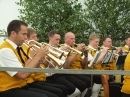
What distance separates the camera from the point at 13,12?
11156 millimetres

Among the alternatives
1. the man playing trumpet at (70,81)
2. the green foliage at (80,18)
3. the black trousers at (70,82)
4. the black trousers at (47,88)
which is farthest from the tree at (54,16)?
the black trousers at (47,88)

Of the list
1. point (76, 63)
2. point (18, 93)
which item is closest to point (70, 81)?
point (76, 63)

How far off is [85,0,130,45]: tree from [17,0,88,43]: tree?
28 cm

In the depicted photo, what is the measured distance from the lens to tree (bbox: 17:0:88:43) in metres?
8.86

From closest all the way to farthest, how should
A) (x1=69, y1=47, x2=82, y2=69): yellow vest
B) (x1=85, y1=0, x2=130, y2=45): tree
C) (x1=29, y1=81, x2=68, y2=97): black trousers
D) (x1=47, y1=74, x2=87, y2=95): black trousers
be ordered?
1. (x1=29, y1=81, x2=68, y2=97): black trousers
2. (x1=47, y1=74, x2=87, y2=95): black trousers
3. (x1=69, y1=47, x2=82, y2=69): yellow vest
4. (x1=85, y1=0, x2=130, y2=45): tree

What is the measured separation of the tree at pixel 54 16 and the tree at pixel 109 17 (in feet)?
0.92

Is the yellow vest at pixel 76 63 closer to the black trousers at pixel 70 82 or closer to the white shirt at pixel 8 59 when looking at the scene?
the black trousers at pixel 70 82

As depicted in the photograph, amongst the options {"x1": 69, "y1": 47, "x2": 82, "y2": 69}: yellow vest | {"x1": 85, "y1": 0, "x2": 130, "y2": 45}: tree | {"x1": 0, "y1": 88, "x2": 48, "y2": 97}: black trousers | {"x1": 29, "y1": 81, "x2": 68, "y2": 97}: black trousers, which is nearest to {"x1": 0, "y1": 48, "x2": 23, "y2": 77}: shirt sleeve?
{"x1": 0, "y1": 88, "x2": 48, "y2": 97}: black trousers

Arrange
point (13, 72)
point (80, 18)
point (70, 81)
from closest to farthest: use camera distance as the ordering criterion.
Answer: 1. point (13, 72)
2. point (70, 81)
3. point (80, 18)

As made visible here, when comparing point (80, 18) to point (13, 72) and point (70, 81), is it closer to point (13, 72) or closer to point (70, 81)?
point (70, 81)

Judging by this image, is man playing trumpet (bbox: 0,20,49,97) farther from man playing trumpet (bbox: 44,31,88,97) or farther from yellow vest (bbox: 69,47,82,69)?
yellow vest (bbox: 69,47,82,69)

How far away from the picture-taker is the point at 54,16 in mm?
8992

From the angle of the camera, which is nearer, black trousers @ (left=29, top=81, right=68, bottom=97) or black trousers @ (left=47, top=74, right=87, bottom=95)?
black trousers @ (left=29, top=81, right=68, bottom=97)

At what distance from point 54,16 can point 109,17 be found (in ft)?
5.06
